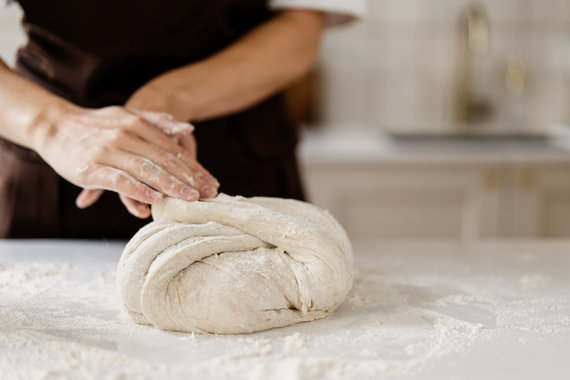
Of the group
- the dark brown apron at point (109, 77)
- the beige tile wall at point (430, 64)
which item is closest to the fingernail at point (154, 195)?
the dark brown apron at point (109, 77)

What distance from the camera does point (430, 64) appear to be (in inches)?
108

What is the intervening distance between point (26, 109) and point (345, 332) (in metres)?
0.59

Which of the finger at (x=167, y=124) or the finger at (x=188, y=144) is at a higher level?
the finger at (x=167, y=124)

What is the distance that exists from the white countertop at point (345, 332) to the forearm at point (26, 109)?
196 mm

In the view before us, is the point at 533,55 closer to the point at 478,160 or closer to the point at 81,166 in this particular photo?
the point at 478,160

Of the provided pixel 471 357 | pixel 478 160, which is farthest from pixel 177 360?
pixel 478 160

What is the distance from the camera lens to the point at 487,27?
2.65m

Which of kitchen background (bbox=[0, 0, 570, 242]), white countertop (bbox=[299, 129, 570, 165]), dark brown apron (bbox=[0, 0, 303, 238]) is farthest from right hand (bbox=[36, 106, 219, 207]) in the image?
kitchen background (bbox=[0, 0, 570, 242])

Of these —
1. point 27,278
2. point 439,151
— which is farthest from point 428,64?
point 27,278

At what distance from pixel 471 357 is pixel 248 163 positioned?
27.2 inches

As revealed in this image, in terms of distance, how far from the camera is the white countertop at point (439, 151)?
2074 millimetres

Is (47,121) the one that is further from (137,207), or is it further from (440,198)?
(440,198)

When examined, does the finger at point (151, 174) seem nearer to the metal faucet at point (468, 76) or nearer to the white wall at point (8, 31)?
the white wall at point (8, 31)

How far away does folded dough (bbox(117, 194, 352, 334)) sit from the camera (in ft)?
2.45
